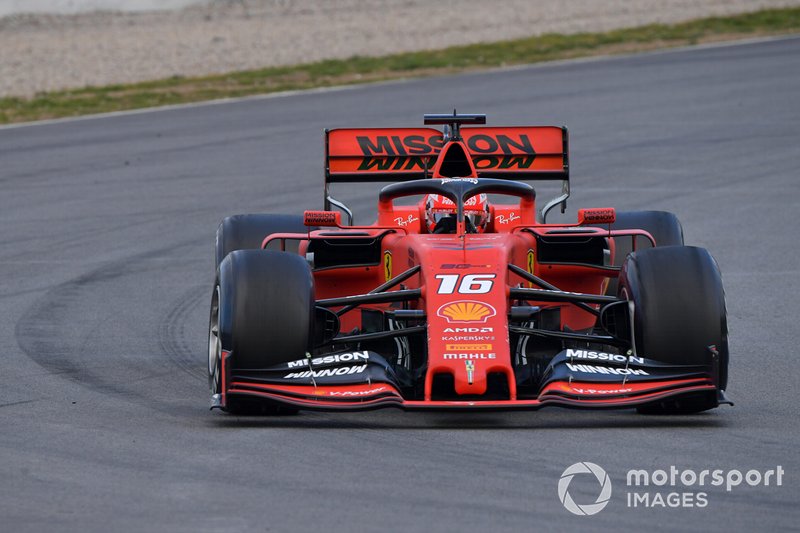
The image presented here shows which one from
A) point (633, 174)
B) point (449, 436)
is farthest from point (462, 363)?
point (633, 174)

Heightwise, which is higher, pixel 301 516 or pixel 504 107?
pixel 504 107

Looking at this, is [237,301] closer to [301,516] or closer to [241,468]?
[241,468]

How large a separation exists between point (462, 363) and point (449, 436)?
0.47 metres

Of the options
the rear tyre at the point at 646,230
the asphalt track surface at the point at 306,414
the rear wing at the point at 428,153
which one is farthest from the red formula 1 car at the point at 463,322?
the rear wing at the point at 428,153

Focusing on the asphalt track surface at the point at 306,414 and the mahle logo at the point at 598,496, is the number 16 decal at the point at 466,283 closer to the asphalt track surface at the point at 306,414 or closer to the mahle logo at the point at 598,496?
the asphalt track surface at the point at 306,414

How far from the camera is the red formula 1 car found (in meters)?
8.23

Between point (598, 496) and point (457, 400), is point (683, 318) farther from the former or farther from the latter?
point (598, 496)

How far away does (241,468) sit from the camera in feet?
23.6

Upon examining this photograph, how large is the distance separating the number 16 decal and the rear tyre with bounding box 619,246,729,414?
2.78 feet

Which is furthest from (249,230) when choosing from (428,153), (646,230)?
(646,230)

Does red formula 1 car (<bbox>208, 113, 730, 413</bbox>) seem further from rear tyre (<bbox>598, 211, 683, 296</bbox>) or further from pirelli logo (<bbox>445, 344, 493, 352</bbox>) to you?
rear tyre (<bbox>598, 211, 683, 296</bbox>)

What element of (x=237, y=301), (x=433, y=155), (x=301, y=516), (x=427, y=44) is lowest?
(x=301, y=516)

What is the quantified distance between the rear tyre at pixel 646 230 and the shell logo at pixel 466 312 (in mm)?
2656

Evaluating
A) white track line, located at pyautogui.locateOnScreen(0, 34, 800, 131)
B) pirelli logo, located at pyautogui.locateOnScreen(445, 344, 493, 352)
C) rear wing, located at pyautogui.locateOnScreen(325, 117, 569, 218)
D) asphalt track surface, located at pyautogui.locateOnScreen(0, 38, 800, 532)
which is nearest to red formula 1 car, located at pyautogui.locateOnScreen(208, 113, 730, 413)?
pirelli logo, located at pyautogui.locateOnScreen(445, 344, 493, 352)
